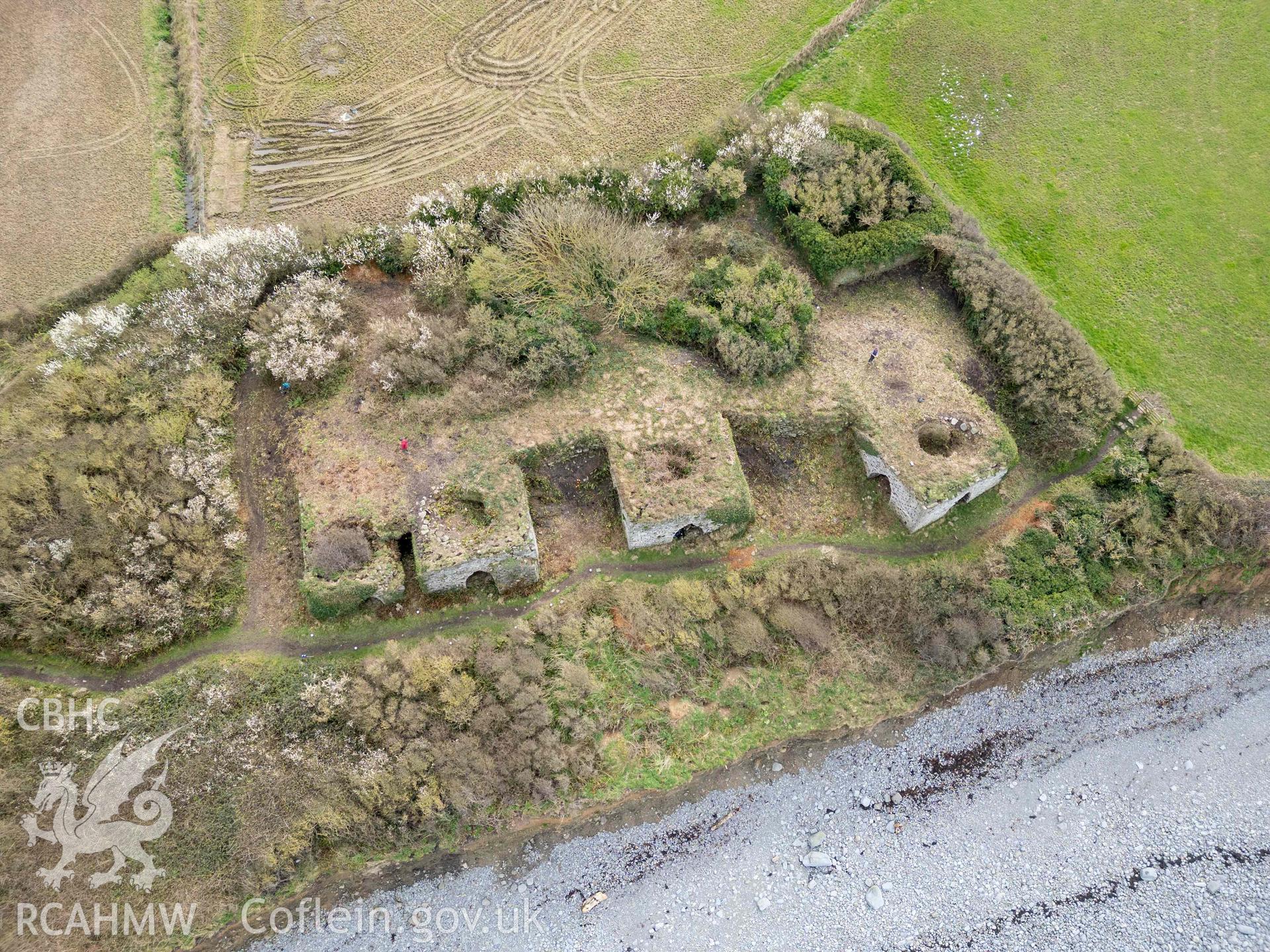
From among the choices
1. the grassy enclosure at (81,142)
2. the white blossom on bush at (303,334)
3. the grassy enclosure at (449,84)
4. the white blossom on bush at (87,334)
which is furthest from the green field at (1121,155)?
the white blossom on bush at (87,334)

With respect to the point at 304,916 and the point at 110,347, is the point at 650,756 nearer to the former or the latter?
the point at 304,916

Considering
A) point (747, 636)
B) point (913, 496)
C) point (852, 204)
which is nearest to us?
point (747, 636)

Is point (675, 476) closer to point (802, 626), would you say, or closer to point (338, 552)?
point (802, 626)

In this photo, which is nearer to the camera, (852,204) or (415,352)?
(415,352)

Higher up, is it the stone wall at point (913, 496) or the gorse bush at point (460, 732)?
the stone wall at point (913, 496)

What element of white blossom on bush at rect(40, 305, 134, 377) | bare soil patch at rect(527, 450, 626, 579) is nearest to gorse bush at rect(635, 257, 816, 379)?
bare soil patch at rect(527, 450, 626, 579)

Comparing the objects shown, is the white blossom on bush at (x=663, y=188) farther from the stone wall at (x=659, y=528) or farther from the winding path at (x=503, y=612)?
the winding path at (x=503, y=612)

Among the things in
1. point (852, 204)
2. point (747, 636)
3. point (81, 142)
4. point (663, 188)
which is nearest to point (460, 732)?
point (747, 636)
